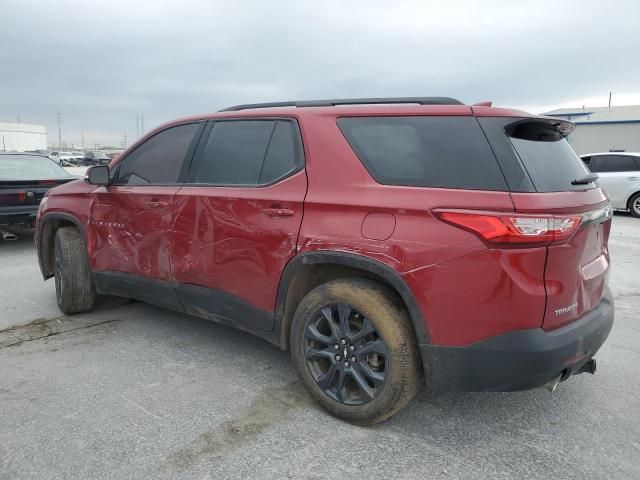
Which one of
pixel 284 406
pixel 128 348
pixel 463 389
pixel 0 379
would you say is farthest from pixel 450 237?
pixel 0 379

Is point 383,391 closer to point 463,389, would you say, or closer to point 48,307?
point 463,389

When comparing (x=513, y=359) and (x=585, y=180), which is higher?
(x=585, y=180)

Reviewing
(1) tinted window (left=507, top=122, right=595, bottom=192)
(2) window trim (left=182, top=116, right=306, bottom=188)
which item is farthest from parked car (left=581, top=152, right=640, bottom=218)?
(2) window trim (left=182, top=116, right=306, bottom=188)

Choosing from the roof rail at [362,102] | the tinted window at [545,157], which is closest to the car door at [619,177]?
the tinted window at [545,157]

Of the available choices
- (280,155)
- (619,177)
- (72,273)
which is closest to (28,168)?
(72,273)

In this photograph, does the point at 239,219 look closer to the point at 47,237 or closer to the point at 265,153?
the point at 265,153

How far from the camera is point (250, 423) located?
2.71m

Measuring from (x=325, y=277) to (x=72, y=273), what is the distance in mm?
2626

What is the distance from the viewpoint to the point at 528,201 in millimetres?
2184

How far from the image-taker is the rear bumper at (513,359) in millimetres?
2217

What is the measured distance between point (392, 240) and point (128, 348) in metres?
2.38

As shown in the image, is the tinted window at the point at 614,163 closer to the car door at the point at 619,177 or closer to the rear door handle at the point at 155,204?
the car door at the point at 619,177

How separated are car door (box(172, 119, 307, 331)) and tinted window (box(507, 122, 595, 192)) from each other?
1.15 meters

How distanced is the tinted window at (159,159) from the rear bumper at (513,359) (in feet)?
7.41
